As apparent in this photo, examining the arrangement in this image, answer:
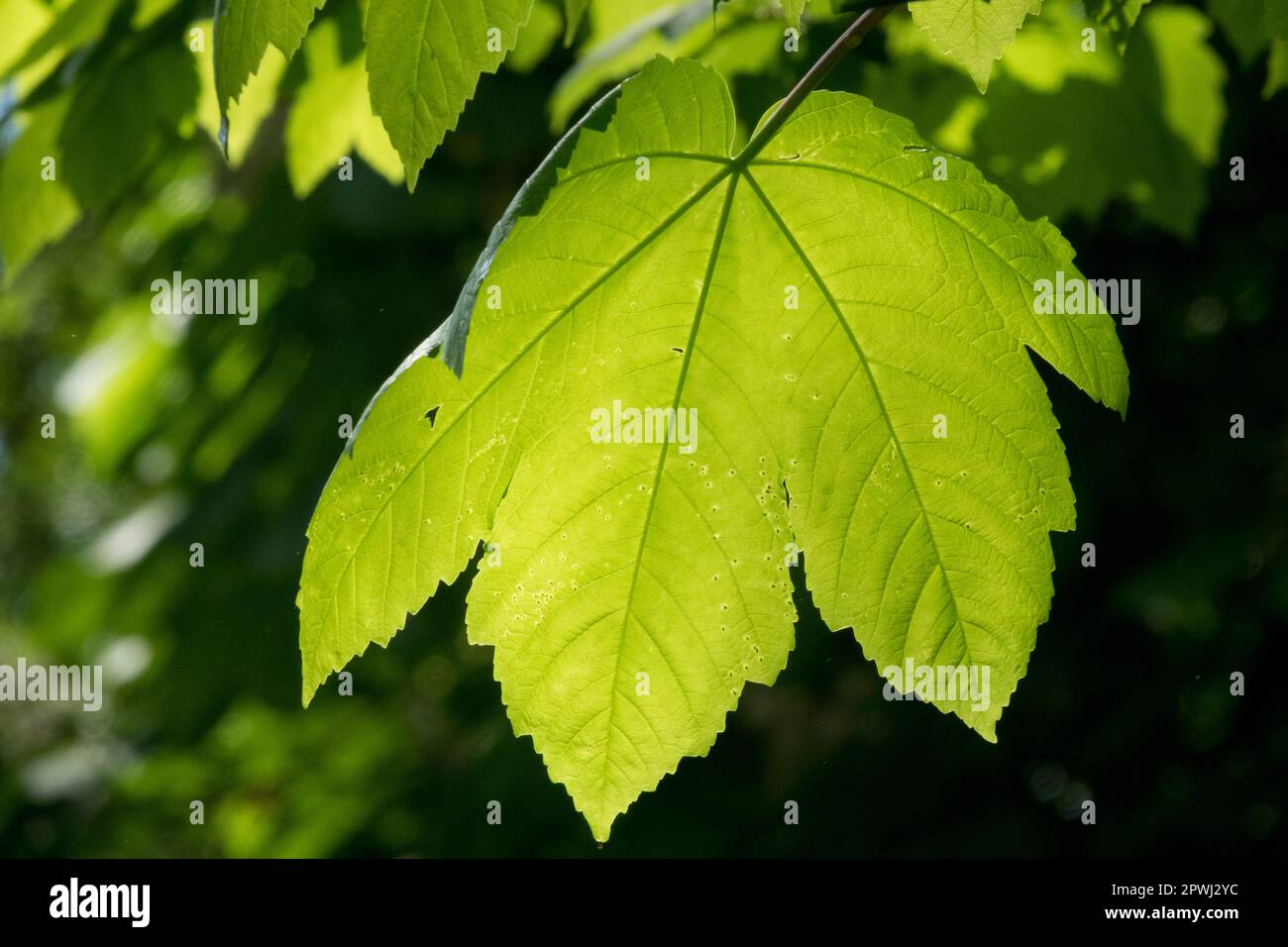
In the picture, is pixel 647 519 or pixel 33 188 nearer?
pixel 647 519

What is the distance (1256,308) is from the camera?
3734 mm

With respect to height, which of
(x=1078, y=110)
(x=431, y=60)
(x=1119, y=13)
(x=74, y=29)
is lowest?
(x=431, y=60)

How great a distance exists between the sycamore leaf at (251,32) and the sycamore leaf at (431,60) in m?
0.08

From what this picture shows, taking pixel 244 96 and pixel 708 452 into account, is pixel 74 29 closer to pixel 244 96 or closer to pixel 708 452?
pixel 244 96

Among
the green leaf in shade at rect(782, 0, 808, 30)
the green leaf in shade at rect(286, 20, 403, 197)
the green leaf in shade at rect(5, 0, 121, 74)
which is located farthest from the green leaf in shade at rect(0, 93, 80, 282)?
the green leaf in shade at rect(782, 0, 808, 30)

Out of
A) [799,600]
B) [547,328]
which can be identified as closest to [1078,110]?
[799,600]

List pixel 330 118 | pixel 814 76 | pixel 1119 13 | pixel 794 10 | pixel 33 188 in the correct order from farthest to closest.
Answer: pixel 330 118, pixel 33 188, pixel 1119 13, pixel 814 76, pixel 794 10

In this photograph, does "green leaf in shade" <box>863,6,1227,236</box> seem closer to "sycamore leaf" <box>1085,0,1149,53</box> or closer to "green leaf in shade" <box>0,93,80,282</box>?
"sycamore leaf" <box>1085,0,1149,53</box>

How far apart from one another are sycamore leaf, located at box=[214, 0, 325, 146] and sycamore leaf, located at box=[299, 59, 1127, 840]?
0.26m

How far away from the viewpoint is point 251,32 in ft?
3.46

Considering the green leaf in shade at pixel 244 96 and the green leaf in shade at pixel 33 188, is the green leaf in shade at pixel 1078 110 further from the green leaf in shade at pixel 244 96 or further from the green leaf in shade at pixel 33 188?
the green leaf in shade at pixel 33 188

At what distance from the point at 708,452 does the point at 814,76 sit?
1.22ft

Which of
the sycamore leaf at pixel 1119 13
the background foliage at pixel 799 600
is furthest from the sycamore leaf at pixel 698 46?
the background foliage at pixel 799 600

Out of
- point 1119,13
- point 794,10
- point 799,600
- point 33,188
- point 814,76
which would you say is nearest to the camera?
point 794,10
